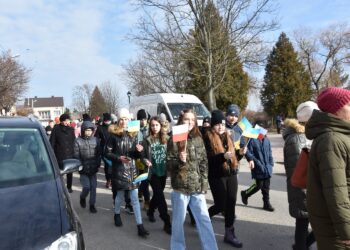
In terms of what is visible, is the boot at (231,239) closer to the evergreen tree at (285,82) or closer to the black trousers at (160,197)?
the black trousers at (160,197)

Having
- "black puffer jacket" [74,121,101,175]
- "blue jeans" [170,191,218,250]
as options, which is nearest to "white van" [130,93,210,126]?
"black puffer jacket" [74,121,101,175]

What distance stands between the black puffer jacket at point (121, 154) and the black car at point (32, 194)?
1669mm

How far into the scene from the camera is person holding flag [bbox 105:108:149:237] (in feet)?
19.3

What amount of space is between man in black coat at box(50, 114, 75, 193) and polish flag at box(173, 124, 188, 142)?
5.43m

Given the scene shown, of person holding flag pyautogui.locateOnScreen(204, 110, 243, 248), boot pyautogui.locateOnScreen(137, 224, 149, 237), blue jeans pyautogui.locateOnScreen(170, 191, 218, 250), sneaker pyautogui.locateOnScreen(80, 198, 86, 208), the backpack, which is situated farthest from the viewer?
sneaker pyautogui.locateOnScreen(80, 198, 86, 208)

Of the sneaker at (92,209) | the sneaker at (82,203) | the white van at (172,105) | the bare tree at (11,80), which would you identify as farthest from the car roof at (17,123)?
the bare tree at (11,80)

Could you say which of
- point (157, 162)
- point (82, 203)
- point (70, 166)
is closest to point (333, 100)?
point (70, 166)

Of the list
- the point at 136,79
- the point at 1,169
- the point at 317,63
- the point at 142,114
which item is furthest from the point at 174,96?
the point at 317,63

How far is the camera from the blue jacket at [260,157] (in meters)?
6.75

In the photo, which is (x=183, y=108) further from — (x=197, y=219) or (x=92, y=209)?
(x=197, y=219)

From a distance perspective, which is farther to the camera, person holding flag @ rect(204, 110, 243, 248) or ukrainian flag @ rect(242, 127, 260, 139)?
ukrainian flag @ rect(242, 127, 260, 139)

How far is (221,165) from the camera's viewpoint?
4.94 m

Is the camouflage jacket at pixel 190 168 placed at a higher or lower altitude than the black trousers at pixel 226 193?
higher

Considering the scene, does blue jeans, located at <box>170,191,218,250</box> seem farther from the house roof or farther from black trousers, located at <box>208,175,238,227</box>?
the house roof
